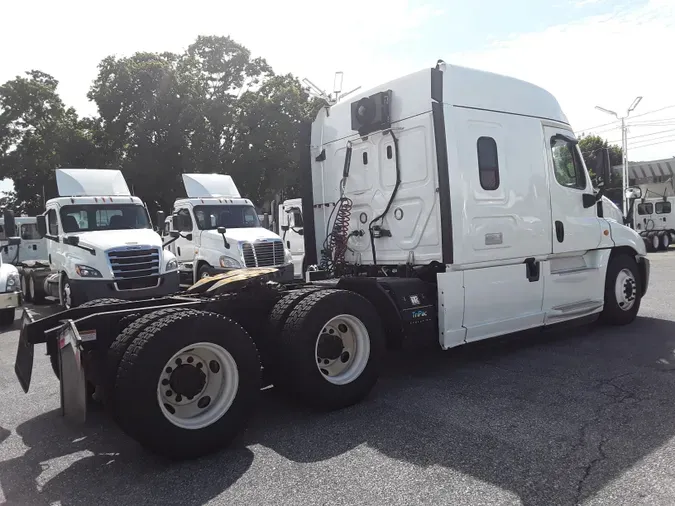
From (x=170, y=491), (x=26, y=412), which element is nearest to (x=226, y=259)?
(x=26, y=412)

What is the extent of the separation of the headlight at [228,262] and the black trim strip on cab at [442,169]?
26.7 feet

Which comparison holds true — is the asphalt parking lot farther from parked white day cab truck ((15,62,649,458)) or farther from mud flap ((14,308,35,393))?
mud flap ((14,308,35,393))

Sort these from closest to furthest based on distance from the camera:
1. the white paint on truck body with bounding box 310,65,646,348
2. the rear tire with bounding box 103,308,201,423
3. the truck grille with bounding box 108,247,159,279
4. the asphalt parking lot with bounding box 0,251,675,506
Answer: the asphalt parking lot with bounding box 0,251,675,506 → the rear tire with bounding box 103,308,201,423 → the white paint on truck body with bounding box 310,65,646,348 → the truck grille with bounding box 108,247,159,279

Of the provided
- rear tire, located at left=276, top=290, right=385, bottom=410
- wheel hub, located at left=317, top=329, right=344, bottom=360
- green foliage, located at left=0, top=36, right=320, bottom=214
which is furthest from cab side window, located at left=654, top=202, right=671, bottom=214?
wheel hub, located at left=317, top=329, right=344, bottom=360

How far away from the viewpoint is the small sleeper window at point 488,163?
599 cm

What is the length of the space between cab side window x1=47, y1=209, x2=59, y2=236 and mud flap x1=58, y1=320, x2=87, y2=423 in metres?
8.81

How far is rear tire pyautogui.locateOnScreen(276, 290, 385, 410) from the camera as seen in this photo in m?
4.58

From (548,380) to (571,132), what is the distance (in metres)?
3.48

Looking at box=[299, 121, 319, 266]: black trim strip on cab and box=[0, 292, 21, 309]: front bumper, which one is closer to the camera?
box=[299, 121, 319, 266]: black trim strip on cab

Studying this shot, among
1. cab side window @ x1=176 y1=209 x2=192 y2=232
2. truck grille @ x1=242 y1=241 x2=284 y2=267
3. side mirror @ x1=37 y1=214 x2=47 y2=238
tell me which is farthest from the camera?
cab side window @ x1=176 y1=209 x2=192 y2=232

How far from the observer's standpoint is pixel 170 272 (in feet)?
38.5

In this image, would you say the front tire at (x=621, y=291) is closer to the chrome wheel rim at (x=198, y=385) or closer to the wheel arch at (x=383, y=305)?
the wheel arch at (x=383, y=305)

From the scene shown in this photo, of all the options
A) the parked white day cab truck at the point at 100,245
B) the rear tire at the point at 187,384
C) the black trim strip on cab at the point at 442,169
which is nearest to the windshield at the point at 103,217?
the parked white day cab truck at the point at 100,245

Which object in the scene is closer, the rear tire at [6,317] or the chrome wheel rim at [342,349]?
the chrome wheel rim at [342,349]
